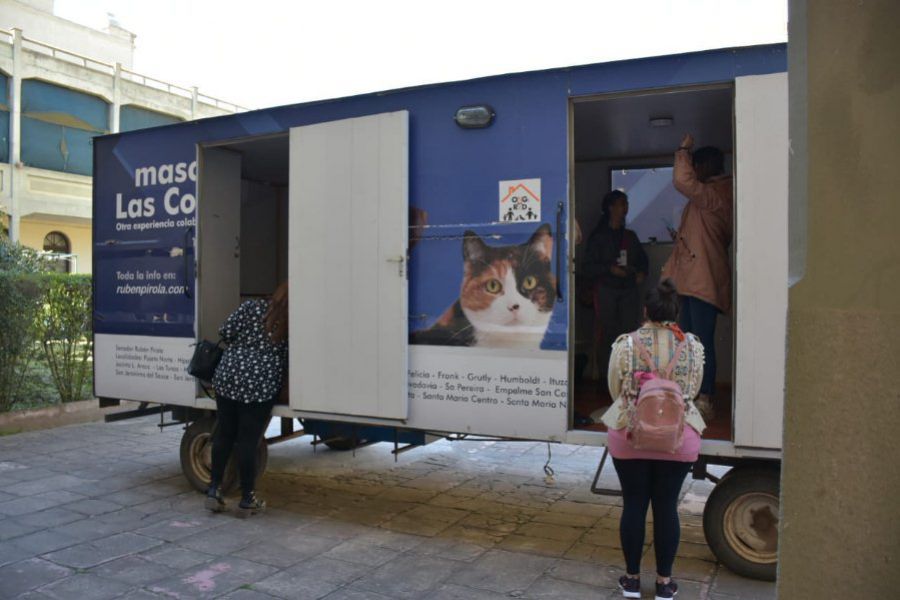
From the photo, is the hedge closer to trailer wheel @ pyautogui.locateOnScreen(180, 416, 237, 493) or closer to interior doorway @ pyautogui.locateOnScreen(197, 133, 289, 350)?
interior doorway @ pyautogui.locateOnScreen(197, 133, 289, 350)

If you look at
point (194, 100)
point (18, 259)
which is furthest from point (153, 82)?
point (18, 259)

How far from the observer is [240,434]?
5348 mm

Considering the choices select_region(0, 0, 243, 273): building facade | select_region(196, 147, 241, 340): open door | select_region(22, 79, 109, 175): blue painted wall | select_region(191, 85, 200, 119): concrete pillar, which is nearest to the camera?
select_region(196, 147, 241, 340): open door

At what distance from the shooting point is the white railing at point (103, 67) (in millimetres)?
25323

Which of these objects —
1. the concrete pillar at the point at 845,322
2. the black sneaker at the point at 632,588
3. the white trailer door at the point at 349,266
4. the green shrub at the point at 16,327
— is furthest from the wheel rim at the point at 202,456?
the concrete pillar at the point at 845,322

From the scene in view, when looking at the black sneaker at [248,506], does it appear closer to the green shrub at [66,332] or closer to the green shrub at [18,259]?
the green shrub at [66,332]

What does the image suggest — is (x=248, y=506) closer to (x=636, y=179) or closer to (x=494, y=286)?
(x=494, y=286)

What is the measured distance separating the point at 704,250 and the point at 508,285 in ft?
4.52

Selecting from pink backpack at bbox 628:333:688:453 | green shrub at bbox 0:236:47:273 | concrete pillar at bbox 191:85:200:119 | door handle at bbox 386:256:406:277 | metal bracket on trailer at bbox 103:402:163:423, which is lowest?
metal bracket on trailer at bbox 103:402:163:423

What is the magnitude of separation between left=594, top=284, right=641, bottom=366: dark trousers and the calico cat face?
7.46 ft

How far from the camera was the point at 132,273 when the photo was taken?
6.25m

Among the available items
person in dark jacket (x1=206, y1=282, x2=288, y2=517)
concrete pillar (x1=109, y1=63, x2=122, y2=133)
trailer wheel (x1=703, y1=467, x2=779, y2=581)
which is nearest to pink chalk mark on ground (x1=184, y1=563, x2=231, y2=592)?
person in dark jacket (x1=206, y1=282, x2=288, y2=517)

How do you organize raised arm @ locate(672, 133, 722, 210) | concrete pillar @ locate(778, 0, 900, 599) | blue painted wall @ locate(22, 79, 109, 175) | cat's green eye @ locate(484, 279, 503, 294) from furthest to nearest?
blue painted wall @ locate(22, 79, 109, 175)
raised arm @ locate(672, 133, 722, 210)
cat's green eye @ locate(484, 279, 503, 294)
concrete pillar @ locate(778, 0, 900, 599)

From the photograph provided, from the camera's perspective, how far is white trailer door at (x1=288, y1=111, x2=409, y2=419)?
16.0ft
